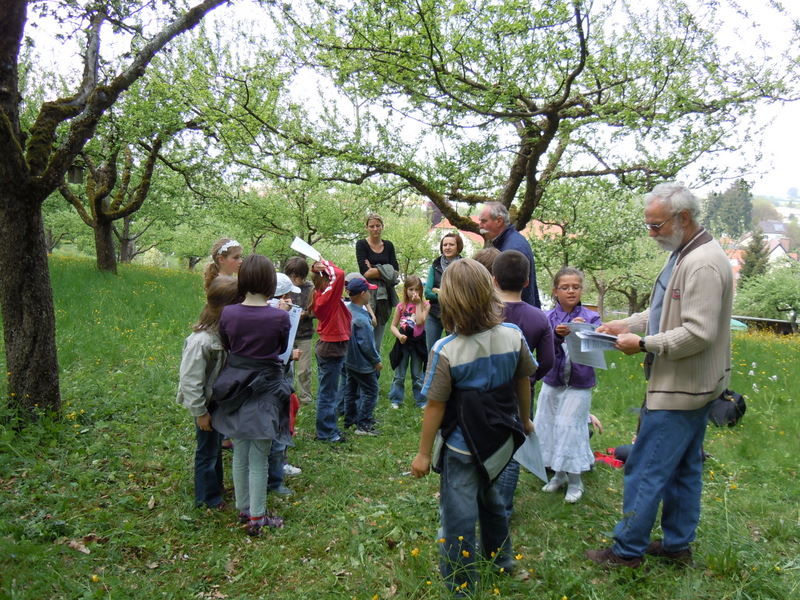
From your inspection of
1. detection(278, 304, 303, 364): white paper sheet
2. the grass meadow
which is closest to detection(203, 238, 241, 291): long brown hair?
detection(278, 304, 303, 364): white paper sheet

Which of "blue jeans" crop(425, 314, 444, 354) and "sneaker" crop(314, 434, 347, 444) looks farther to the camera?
"blue jeans" crop(425, 314, 444, 354)

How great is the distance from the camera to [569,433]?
415cm

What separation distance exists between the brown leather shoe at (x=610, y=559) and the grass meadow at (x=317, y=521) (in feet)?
0.19

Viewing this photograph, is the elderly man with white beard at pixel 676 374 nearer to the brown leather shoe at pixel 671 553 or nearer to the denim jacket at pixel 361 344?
the brown leather shoe at pixel 671 553

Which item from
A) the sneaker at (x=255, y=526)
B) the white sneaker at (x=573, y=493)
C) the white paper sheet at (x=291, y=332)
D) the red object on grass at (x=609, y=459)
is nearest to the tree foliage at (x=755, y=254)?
the red object on grass at (x=609, y=459)

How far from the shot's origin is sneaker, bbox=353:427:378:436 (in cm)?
577

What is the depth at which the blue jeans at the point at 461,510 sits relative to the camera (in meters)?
2.67

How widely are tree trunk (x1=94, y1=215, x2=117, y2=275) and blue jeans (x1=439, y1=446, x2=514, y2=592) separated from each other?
1364 cm

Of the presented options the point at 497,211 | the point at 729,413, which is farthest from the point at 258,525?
the point at 729,413

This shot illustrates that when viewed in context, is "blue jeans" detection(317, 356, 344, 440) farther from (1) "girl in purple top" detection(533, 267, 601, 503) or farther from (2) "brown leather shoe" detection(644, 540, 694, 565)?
(2) "brown leather shoe" detection(644, 540, 694, 565)

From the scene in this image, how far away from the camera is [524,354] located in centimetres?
275

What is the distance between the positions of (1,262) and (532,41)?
6.61 metres

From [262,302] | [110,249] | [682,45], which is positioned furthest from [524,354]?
[110,249]

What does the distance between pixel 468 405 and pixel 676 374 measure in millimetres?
1169
